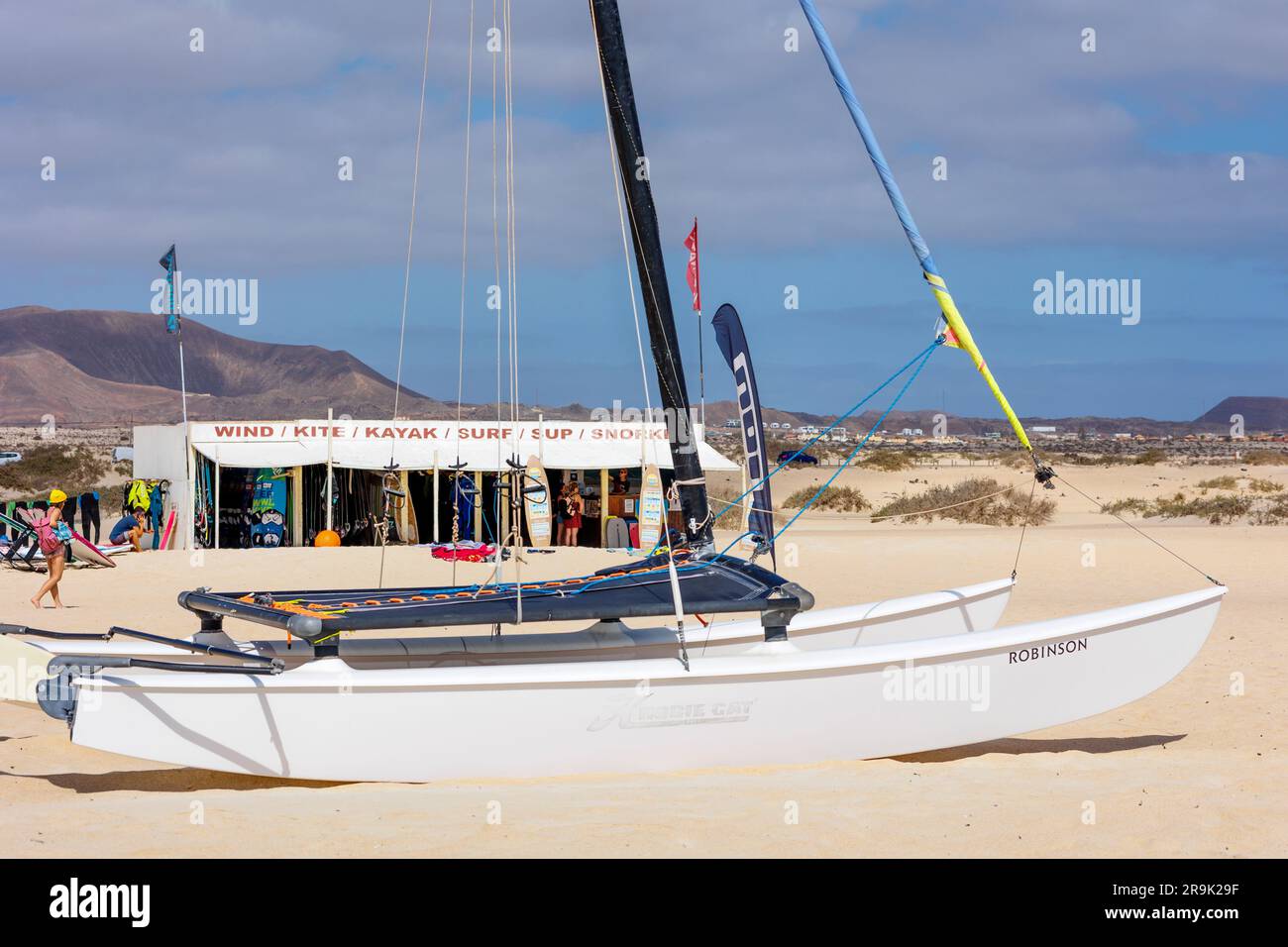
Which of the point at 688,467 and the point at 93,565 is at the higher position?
the point at 688,467

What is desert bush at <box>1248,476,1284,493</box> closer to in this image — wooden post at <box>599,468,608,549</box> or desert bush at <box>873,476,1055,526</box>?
desert bush at <box>873,476,1055,526</box>

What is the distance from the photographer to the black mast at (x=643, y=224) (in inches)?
348

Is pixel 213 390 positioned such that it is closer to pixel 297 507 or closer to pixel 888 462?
pixel 888 462

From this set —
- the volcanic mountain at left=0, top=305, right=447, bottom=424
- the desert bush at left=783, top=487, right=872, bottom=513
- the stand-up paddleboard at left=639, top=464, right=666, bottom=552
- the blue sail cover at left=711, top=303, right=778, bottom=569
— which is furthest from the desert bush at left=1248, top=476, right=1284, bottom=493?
the volcanic mountain at left=0, top=305, right=447, bottom=424

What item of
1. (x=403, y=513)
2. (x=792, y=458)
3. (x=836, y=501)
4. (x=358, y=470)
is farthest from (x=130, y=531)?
(x=836, y=501)

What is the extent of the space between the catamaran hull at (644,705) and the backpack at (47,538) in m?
8.37

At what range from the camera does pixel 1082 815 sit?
239 inches

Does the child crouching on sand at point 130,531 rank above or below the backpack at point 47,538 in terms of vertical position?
below

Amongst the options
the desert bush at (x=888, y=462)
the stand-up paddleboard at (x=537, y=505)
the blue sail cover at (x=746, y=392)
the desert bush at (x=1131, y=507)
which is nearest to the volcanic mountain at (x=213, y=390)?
the desert bush at (x=888, y=462)

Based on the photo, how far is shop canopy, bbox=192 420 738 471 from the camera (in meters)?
21.6

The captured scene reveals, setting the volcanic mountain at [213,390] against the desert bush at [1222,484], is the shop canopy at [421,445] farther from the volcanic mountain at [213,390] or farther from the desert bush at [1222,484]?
the volcanic mountain at [213,390]
